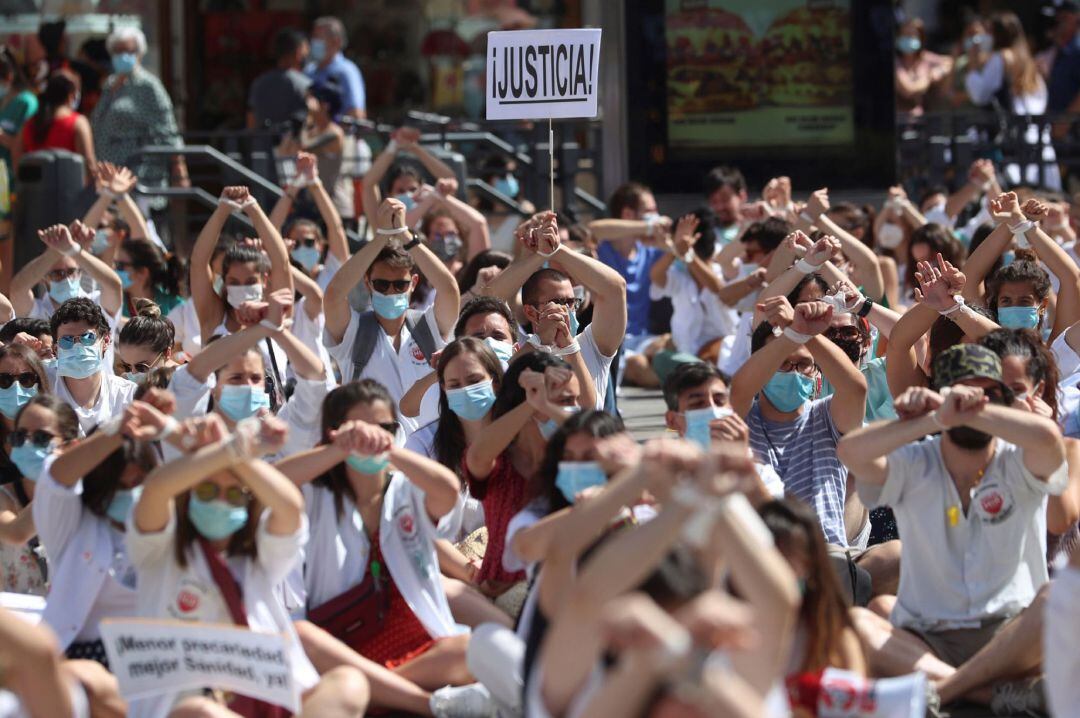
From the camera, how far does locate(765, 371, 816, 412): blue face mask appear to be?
709 cm

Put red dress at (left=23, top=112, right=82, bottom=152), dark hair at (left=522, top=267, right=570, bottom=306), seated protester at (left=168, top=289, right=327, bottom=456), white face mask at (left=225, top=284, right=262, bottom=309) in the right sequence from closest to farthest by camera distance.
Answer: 1. seated protester at (left=168, top=289, right=327, bottom=456)
2. dark hair at (left=522, top=267, right=570, bottom=306)
3. white face mask at (left=225, top=284, right=262, bottom=309)
4. red dress at (left=23, top=112, right=82, bottom=152)

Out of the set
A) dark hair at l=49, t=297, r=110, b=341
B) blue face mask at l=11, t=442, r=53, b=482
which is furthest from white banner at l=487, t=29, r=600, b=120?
blue face mask at l=11, t=442, r=53, b=482

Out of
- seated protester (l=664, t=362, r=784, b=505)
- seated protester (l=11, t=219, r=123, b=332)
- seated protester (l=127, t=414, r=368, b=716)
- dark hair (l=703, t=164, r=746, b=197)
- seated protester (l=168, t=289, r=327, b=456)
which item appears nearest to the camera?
seated protester (l=127, t=414, r=368, b=716)

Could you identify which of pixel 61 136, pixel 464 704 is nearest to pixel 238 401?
pixel 464 704

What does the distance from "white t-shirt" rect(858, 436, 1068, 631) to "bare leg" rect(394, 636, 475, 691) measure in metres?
1.35

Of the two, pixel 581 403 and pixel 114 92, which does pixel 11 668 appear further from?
pixel 114 92

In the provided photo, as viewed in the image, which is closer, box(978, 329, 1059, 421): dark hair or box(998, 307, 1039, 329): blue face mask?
box(978, 329, 1059, 421): dark hair

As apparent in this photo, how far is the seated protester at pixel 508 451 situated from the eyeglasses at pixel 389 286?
152cm

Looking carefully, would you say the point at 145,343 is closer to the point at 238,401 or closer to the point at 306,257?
the point at 238,401

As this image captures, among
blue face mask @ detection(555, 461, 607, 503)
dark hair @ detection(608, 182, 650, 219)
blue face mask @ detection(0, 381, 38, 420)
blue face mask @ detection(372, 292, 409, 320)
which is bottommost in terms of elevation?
blue face mask @ detection(555, 461, 607, 503)

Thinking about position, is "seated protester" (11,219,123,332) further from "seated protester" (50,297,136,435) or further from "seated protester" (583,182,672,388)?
"seated protester" (583,182,672,388)

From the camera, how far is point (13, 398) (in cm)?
708

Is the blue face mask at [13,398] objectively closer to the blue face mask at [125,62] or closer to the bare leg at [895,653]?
the bare leg at [895,653]

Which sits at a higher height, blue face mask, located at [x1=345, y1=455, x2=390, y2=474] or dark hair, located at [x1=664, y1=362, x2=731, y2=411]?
dark hair, located at [x1=664, y1=362, x2=731, y2=411]
